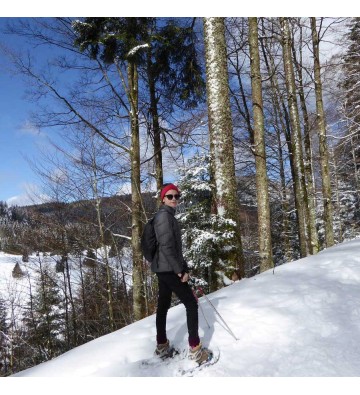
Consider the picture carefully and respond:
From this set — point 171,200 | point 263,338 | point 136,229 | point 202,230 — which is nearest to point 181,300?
point 263,338

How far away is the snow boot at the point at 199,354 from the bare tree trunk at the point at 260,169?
442 centimetres

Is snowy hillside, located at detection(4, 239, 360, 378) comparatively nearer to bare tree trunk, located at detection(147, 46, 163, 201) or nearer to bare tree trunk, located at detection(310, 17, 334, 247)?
bare tree trunk, located at detection(147, 46, 163, 201)

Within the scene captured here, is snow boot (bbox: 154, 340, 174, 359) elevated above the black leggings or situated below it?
below

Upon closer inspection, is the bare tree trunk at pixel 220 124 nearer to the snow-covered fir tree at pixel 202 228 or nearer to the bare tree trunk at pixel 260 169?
the snow-covered fir tree at pixel 202 228

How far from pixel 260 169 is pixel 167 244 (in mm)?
5022

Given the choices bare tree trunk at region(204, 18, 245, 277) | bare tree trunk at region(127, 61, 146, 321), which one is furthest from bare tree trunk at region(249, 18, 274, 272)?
bare tree trunk at region(127, 61, 146, 321)

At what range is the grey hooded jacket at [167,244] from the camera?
9.59ft

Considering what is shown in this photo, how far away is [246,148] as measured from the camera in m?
13.8

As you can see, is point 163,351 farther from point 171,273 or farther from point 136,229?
point 136,229

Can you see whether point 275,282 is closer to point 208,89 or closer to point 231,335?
point 231,335

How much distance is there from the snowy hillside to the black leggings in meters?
0.27

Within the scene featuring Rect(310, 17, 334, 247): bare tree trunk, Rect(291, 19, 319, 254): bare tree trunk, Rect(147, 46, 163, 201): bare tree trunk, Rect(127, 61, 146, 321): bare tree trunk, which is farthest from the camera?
Rect(291, 19, 319, 254): bare tree trunk

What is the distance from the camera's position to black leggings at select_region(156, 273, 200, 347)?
2.97 m
